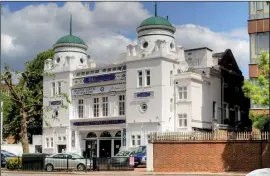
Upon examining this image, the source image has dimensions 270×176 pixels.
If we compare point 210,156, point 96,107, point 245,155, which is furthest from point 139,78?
point 245,155

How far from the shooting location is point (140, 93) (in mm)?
50562

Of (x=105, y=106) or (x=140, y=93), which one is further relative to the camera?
(x=105, y=106)

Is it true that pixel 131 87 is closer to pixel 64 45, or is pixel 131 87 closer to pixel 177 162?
pixel 64 45

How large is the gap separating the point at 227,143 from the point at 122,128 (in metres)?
22.3

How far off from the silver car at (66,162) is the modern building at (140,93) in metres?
15.3

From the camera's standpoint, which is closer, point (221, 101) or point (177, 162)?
point (177, 162)

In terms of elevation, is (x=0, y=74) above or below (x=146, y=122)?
above

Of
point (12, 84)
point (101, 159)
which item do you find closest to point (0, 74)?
point (12, 84)

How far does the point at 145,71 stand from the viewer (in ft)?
166

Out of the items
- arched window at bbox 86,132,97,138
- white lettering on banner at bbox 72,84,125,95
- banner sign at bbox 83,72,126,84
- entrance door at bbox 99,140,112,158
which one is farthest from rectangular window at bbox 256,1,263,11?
arched window at bbox 86,132,97,138

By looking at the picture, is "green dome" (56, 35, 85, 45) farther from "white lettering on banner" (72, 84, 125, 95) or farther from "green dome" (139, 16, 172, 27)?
"green dome" (139, 16, 172, 27)

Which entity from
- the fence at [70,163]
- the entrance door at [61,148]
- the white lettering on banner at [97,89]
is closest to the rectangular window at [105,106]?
the white lettering on banner at [97,89]

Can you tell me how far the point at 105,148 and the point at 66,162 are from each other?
21.1 m

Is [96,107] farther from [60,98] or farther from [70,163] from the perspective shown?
[70,163]
